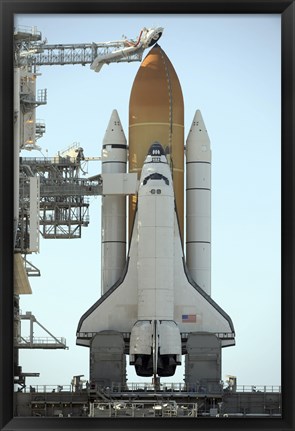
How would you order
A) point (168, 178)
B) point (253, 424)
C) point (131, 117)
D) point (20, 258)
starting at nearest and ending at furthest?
1. point (253, 424)
2. point (20, 258)
3. point (168, 178)
4. point (131, 117)

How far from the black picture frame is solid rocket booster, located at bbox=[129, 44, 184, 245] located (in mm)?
24325

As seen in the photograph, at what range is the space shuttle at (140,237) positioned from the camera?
31594 mm

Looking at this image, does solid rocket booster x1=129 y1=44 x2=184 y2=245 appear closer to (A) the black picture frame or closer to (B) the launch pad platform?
(B) the launch pad platform

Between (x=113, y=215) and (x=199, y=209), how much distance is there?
2.40 meters

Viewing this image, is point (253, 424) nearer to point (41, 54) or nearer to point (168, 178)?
point (168, 178)

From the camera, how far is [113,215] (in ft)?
110

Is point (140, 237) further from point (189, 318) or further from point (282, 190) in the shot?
point (282, 190)

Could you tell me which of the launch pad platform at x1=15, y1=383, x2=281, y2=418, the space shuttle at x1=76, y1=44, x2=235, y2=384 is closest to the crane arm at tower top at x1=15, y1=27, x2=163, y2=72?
the space shuttle at x1=76, y1=44, x2=235, y2=384

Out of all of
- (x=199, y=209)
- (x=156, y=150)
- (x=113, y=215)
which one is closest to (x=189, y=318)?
(x=199, y=209)

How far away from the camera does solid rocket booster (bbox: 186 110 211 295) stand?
3312 cm

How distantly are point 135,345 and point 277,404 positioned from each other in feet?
13.8

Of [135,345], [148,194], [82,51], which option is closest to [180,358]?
[135,345]

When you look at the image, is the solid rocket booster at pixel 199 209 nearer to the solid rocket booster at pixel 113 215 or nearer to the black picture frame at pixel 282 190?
the solid rocket booster at pixel 113 215

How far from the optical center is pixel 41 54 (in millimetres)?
34906
